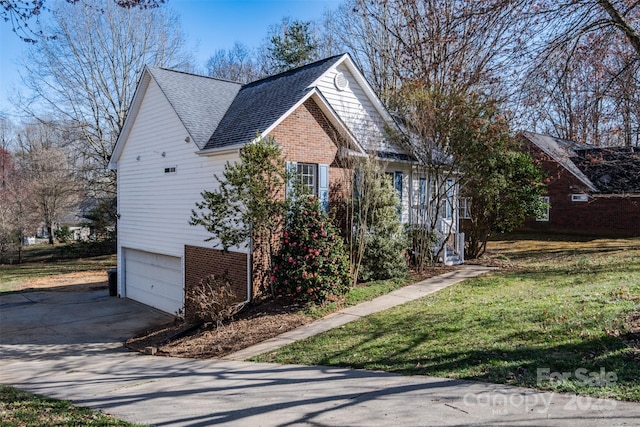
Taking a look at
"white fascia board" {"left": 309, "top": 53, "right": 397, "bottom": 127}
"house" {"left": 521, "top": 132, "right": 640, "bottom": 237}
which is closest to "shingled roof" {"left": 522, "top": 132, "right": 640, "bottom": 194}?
"house" {"left": 521, "top": 132, "right": 640, "bottom": 237}

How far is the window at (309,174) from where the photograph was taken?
44.3 feet

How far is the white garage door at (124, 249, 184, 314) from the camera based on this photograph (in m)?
15.8

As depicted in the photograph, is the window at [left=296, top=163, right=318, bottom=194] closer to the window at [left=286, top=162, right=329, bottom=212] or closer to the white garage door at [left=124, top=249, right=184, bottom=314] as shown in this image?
the window at [left=286, top=162, right=329, bottom=212]

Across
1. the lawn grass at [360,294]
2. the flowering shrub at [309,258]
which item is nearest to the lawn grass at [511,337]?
the lawn grass at [360,294]

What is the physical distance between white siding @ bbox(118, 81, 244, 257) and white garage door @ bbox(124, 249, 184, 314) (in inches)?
16.2

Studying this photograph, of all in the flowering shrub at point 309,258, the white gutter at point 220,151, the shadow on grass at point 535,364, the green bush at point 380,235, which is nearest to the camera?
the shadow on grass at point 535,364

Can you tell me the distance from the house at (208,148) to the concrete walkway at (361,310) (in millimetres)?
2748

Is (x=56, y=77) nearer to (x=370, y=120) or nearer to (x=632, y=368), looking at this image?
(x=370, y=120)

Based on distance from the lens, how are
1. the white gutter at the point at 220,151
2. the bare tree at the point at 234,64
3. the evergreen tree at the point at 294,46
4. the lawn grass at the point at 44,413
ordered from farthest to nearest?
the bare tree at the point at 234,64 → the evergreen tree at the point at 294,46 → the white gutter at the point at 220,151 → the lawn grass at the point at 44,413

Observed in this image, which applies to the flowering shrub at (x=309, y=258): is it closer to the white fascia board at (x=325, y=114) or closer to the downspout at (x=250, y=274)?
the downspout at (x=250, y=274)

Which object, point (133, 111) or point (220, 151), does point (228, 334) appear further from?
point (133, 111)

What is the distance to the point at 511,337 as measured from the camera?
7.35m

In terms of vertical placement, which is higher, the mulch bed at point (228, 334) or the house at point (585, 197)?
the house at point (585, 197)

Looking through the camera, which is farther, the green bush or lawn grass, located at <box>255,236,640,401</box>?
the green bush
